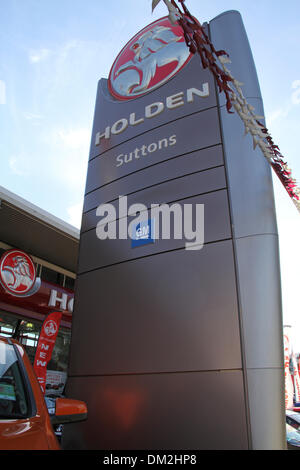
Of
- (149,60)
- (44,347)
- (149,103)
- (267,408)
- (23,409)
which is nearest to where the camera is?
(23,409)

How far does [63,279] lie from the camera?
13.1 metres

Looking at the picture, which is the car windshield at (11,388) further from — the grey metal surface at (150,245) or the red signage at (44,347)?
the red signage at (44,347)

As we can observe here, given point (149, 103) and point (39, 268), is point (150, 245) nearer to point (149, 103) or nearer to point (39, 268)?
point (149, 103)

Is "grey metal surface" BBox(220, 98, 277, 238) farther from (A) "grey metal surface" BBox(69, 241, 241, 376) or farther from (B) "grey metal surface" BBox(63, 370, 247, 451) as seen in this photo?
(B) "grey metal surface" BBox(63, 370, 247, 451)

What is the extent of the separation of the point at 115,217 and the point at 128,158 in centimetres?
80

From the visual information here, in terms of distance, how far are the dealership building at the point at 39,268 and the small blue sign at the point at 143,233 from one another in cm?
541

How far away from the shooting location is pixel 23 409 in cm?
191

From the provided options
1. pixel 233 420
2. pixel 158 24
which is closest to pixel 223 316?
pixel 233 420

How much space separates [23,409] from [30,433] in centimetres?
26

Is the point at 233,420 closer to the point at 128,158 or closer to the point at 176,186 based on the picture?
the point at 176,186

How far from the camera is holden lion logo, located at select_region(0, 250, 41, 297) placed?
324 inches

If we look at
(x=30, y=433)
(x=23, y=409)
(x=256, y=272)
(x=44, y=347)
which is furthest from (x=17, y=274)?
(x=30, y=433)

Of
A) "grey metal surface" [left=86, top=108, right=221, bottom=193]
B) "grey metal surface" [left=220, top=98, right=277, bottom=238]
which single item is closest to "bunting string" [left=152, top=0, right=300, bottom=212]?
"grey metal surface" [left=220, top=98, right=277, bottom=238]

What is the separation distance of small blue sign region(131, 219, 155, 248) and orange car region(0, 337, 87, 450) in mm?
1740
